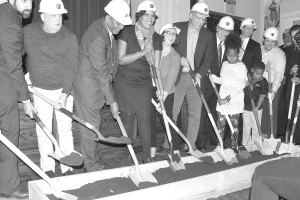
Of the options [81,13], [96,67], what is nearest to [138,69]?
[96,67]

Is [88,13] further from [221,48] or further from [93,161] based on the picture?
[93,161]

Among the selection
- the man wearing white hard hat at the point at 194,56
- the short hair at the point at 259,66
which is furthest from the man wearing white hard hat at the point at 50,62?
the short hair at the point at 259,66

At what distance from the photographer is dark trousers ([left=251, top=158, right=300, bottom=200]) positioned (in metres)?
1.24

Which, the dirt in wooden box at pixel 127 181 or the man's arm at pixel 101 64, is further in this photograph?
the man's arm at pixel 101 64

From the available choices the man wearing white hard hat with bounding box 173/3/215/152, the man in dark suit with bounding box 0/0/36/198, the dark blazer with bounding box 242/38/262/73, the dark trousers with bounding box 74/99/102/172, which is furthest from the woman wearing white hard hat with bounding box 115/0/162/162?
the dark blazer with bounding box 242/38/262/73

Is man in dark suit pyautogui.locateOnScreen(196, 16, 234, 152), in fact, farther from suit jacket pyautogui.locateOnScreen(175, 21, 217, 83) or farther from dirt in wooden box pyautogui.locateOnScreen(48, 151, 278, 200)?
dirt in wooden box pyautogui.locateOnScreen(48, 151, 278, 200)

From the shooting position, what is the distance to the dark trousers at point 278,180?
4.06 feet

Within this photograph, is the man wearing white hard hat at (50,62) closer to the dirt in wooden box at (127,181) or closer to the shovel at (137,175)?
the dirt in wooden box at (127,181)

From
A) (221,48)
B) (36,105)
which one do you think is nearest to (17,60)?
(36,105)

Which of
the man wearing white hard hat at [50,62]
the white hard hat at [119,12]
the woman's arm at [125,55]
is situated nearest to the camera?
the white hard hat at [119,12]

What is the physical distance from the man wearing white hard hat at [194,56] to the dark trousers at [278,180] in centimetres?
227

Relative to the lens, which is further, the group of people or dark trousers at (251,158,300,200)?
the group of people

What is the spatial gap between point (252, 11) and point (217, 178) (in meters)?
5.62

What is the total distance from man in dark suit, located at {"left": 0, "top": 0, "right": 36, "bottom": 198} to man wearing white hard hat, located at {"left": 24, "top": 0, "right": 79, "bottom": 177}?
0.61 ft
